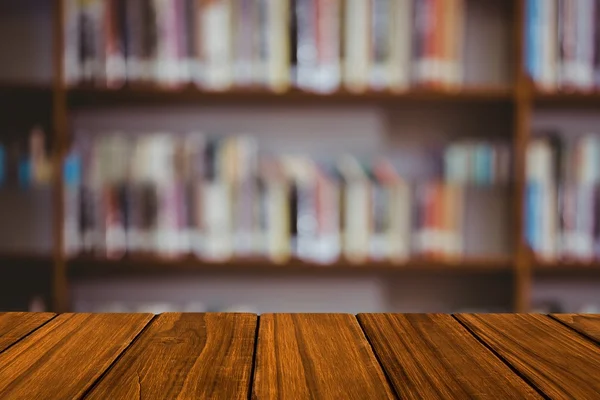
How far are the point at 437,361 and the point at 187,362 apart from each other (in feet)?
0.80

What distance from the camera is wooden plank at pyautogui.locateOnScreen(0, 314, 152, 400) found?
1.85 ft

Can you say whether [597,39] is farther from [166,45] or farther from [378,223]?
[166,45]

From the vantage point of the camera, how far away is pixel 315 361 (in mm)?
641

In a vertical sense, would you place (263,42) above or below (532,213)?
above

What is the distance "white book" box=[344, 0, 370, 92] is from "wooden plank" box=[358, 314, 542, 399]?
4.42 ft

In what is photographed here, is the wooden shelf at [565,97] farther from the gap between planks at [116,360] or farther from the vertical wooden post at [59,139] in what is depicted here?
the gap between planks at [116,360]

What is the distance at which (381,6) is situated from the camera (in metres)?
2.06

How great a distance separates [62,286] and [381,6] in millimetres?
1361

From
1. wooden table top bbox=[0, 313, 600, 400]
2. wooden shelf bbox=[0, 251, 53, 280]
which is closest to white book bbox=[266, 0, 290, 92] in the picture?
wooden shelf bbox=[0, 251, 53, 280]

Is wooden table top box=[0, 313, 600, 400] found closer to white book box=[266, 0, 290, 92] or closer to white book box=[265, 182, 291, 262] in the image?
white book box=[265, 182, 291, 262]

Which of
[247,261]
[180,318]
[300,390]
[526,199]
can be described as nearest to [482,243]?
[526,199]

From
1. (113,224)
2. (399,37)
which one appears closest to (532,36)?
(399,37)

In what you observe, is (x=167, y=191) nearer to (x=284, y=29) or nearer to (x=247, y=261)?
(x=247, y=261)

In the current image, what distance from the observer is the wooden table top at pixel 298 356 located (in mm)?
562
